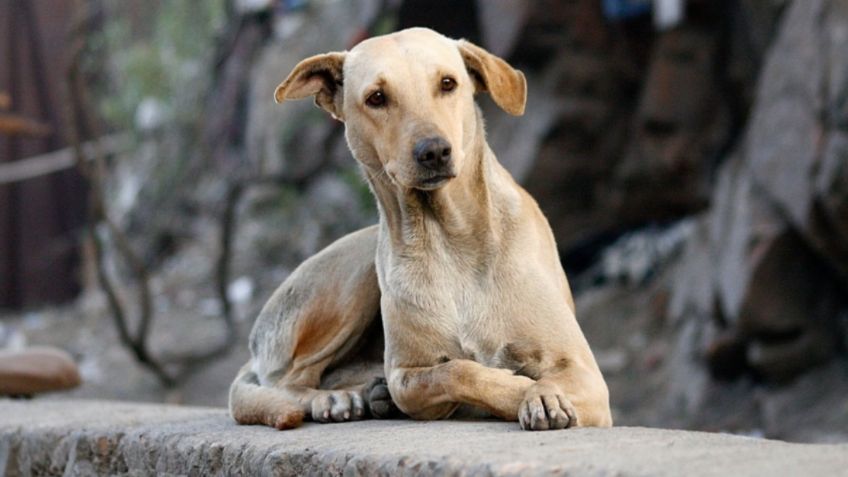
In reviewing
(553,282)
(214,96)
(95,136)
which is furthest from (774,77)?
(214,96)

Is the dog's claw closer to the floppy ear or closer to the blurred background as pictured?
the floppy ear

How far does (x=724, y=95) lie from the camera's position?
9.31m

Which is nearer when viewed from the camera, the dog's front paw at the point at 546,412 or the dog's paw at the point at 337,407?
the dog's front paw at the point at 546,412

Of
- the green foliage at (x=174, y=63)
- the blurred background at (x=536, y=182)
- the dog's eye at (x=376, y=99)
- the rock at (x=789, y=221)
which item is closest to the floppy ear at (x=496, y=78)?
the dog's eye at (x=376, y=99)

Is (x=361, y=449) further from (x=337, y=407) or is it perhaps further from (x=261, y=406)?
(x=261, y=406)

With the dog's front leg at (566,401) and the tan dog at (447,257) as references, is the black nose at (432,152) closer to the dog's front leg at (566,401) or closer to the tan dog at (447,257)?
the tan dog at (447,257)

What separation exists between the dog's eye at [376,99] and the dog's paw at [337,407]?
917mm

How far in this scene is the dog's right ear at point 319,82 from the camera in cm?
368

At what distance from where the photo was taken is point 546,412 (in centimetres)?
309

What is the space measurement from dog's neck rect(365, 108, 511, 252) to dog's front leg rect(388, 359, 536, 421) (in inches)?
15.0

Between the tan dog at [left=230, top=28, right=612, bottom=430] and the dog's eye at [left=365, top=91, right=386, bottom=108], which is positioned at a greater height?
the dog's eye at [left=365, top=91, right=386, bottom=108]

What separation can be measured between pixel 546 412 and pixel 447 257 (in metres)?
0.63

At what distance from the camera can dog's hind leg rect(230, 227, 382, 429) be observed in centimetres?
390

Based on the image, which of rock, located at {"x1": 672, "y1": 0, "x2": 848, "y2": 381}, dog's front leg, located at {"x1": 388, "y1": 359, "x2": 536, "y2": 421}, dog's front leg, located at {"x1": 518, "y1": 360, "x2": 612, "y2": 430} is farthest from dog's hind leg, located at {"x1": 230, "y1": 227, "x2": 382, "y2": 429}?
rock, located at {"x1": 672, "y1": 0, "x2": 848, "y2": 381}
